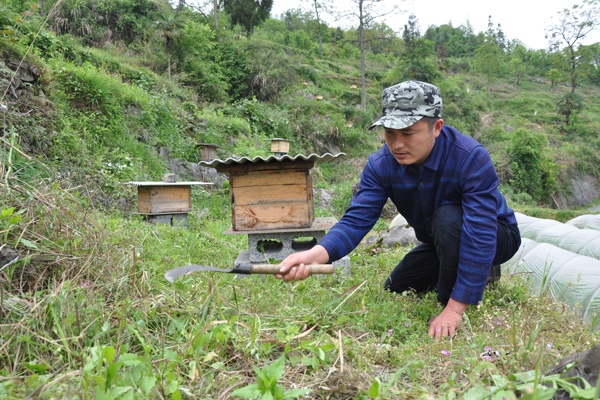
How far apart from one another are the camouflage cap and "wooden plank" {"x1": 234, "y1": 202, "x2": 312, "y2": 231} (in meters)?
2.07

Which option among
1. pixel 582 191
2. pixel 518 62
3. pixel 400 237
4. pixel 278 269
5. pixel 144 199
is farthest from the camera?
pixel 518 62

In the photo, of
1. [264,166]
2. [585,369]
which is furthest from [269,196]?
[585,369]

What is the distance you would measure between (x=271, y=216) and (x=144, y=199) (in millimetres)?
3353

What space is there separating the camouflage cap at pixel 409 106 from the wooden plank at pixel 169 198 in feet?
17.0

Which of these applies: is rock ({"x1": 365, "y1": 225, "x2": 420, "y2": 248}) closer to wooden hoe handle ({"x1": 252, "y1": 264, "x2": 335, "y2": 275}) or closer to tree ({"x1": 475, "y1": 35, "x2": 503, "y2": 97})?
wooden hoe handle ({"x1": 252, "y1": 264, "x2": 335, "y2": 275})

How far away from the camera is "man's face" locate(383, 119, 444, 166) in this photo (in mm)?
2156

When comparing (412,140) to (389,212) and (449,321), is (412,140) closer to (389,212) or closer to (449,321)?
(449,321)

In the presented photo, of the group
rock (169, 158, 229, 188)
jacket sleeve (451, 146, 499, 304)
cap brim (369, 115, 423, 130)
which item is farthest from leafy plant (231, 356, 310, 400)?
rock (169, 158, 229, 188)

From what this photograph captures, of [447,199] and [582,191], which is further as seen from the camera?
[582,191]

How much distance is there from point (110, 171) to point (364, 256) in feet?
17.7

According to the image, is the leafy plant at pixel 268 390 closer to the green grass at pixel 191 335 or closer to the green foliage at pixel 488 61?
the green grass at pixel 191 335

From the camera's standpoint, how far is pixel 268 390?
1.20 meters

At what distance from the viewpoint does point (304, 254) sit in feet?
6.94

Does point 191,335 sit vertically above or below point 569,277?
above
